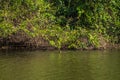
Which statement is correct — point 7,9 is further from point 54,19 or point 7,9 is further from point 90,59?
point 90,59

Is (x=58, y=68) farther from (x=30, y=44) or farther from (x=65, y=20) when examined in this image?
(x=65, y=20)

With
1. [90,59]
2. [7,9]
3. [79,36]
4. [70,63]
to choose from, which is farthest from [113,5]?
[70,63]

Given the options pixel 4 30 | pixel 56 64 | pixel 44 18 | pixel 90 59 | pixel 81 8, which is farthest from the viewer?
pixel 81 8

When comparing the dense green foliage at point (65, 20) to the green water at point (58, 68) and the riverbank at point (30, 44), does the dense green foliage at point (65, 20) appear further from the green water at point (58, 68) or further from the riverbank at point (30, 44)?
the green water at point (58, 68)

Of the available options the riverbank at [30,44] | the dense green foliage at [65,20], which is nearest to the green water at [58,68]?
the riverbank at [30,44]

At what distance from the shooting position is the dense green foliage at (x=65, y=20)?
117ft

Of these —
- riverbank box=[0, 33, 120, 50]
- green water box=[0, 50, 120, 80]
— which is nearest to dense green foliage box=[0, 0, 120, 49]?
riverbank box=[0, 33, 120, 50]

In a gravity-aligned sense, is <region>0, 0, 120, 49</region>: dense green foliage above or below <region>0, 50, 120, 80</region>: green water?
above

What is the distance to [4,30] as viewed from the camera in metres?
34.1

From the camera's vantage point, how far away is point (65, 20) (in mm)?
41438

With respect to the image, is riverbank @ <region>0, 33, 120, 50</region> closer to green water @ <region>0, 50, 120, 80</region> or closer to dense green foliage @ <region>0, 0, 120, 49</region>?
dense green foliage @ <region>0, 0, 120, 49</region>

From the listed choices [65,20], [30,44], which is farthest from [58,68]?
[65,20]

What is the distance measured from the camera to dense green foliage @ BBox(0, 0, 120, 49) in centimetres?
3562

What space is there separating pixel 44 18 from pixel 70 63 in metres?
12.7
